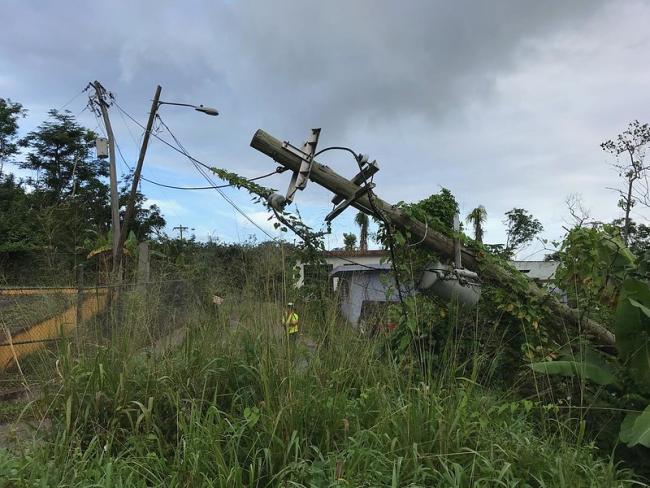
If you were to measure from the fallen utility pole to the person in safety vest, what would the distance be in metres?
1.75

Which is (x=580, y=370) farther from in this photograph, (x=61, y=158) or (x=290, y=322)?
(x=61, y=158)

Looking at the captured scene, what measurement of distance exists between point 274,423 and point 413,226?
10.8 ft

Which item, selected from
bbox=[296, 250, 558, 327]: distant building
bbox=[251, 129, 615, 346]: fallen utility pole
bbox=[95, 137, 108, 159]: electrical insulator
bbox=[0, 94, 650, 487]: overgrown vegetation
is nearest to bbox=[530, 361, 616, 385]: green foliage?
bbox=[0, 94, 650, 487]: overgrown vegetation

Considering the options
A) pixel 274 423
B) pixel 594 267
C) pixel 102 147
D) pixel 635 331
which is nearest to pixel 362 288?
pixel 274 423

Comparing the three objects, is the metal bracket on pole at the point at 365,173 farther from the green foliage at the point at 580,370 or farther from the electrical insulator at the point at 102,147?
the electrical insulator at the point at 102,147

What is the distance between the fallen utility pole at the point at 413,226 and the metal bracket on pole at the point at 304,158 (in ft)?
0.13

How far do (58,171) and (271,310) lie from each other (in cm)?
4615

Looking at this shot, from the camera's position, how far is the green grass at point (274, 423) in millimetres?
2885

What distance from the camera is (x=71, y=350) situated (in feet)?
12.6

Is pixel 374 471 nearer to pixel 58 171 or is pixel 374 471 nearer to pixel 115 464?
pixel 115 464

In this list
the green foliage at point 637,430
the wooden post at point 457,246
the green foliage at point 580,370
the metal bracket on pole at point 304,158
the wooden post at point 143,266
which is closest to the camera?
the green foliage at point 637,430

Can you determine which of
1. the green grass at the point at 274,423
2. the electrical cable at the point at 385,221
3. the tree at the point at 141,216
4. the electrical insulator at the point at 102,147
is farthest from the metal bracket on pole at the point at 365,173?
the tree at the point at 141,216

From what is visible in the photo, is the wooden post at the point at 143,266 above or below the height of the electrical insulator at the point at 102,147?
Result: below

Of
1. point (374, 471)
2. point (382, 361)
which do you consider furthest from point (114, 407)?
point (382, 361)
